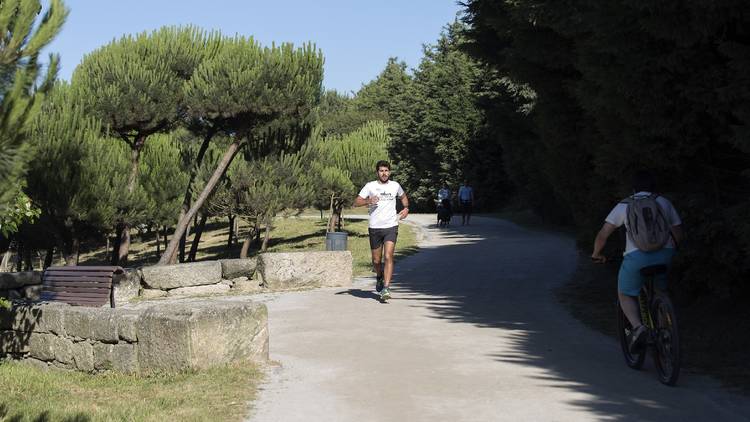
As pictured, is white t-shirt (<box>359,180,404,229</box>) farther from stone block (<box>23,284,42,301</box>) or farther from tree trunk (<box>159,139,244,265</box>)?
tree trunk (<box>159,139,244,265</box>)

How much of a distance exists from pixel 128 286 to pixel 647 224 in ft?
31.0

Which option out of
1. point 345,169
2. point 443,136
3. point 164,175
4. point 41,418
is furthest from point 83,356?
point 443,136

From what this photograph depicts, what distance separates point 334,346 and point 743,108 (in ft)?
13.7

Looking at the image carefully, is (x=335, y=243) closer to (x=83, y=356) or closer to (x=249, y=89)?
(x=249, y=89)

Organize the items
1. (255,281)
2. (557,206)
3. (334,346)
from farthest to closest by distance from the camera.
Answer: (557,206) < (255,281) < (334,346)

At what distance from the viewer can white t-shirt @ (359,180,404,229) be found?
10617 mm

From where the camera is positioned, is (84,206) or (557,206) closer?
(84,206)

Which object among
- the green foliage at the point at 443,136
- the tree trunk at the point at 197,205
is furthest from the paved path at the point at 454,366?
the green foliage at the point at 443,136

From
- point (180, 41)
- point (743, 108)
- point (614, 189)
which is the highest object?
point (180, 41)

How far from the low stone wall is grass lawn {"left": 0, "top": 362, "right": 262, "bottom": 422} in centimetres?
13

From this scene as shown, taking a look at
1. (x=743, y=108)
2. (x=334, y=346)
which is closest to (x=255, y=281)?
(x=334, y=346)

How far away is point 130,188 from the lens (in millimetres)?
21891

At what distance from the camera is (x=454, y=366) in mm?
6699

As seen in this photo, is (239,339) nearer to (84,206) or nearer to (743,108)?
(743,108)
